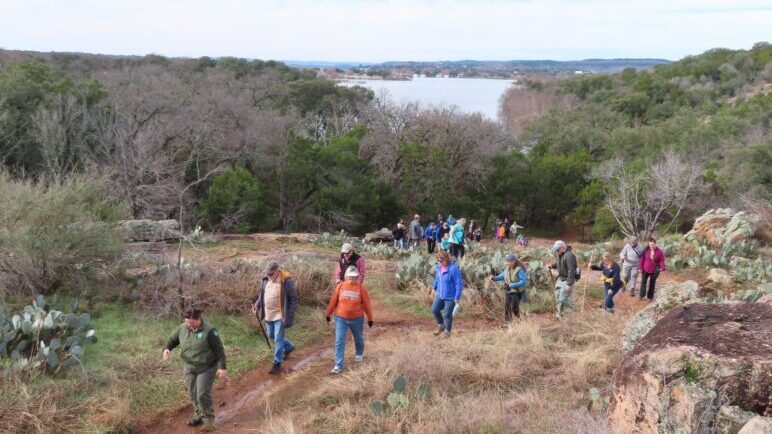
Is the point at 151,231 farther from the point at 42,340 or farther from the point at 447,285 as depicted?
the point at 447,285

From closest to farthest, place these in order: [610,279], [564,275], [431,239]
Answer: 1. [564,275]
2. [610,279]
3. [431,239]

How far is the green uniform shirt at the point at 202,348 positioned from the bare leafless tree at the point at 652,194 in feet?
62.7

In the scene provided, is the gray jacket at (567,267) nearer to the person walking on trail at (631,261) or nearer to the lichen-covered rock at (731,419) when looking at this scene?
the person walking on trail at (631,261)

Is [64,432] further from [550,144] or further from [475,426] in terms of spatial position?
[550,144]

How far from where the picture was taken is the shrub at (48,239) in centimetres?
884

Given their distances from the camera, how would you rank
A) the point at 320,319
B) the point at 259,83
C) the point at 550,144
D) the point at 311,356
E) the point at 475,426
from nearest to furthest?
the point at 475,426 → the point at 311,356 → the point at 320,319 → the point at 550,144 → the point at 259,83

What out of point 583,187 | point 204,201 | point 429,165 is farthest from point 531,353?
point 583,187

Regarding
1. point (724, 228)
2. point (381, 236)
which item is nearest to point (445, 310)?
point (724, 228)

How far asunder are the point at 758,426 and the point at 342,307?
4.39 meters

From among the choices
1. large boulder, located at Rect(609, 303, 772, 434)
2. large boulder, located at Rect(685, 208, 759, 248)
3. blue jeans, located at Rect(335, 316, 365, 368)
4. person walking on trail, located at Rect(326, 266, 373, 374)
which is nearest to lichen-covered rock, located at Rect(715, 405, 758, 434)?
large boulder, located at Rect(609, 303, 772, 434)

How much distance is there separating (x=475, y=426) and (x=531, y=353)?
233 centimetres

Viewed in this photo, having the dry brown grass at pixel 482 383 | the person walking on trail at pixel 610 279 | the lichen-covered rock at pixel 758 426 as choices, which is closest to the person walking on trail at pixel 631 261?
the person walking on trail at pixel 610 279

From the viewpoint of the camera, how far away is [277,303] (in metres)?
7.50

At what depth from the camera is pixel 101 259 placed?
9.72 metres
